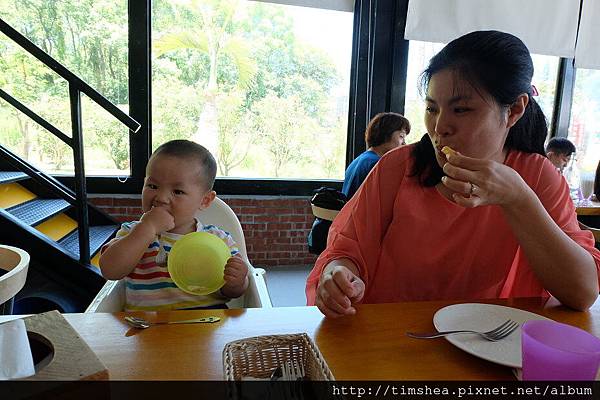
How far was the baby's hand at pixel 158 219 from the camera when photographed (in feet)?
3.66

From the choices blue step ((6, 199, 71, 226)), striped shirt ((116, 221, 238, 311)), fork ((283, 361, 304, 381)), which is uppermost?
fork ((283, 361, 304, 381))

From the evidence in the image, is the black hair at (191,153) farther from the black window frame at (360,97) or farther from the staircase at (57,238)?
the black window frame at (360,97)

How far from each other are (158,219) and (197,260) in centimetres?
30

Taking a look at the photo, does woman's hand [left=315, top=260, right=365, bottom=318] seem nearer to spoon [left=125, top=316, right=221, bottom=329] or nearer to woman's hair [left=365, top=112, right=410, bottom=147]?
spoon [left=125, top=316, right=221, bottom=329]

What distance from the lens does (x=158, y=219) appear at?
3.70 ft

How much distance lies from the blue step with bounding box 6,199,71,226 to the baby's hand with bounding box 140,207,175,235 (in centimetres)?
180

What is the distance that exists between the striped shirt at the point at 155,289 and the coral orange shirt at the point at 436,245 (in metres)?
0.34

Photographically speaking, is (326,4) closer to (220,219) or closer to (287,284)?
(287,284)

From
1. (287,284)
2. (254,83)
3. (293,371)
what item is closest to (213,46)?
(254,83)

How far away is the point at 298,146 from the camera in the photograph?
3.75m

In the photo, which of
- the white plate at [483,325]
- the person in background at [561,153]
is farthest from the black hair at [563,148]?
the white plate at [483,325]

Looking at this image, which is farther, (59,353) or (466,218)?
(466,218)

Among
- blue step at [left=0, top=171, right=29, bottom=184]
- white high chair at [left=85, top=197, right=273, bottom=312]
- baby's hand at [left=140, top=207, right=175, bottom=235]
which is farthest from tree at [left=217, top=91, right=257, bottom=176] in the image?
baby's hand at [left=140, top=207, right=175, bottom=235]

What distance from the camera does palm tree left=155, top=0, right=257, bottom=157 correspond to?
3.38m
